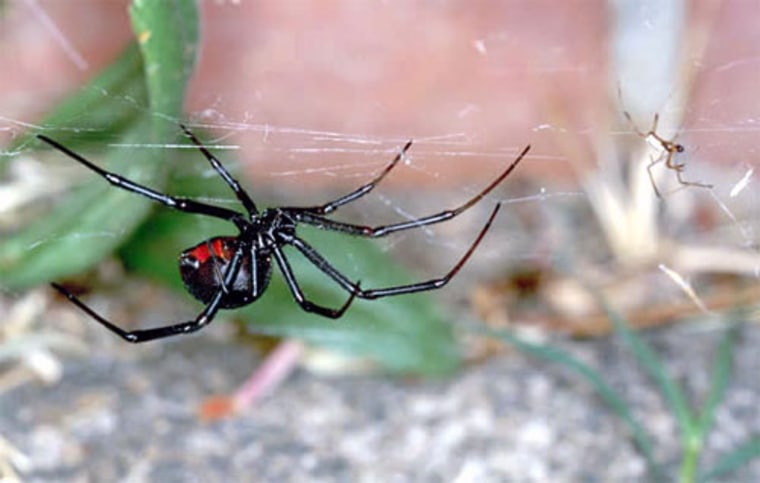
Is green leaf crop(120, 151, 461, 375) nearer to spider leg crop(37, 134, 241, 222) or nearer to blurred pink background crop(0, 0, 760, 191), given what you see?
spider leg crop(37, 134, 241, 222)

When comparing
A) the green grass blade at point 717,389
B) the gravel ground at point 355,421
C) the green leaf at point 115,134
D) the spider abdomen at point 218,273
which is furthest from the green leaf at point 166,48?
the green grass blade at point 717,389

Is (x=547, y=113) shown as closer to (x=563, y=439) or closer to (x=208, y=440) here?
(x=563, y=439)

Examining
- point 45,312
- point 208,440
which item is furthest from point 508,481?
point 45,312

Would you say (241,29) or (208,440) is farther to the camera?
(241,29)

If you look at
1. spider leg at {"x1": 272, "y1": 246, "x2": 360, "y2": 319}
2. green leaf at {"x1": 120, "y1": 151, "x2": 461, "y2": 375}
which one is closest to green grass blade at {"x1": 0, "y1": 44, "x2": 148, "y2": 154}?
green leaf at {"x1": 120, "y1": 151, "x2": 461, "y2": 375}

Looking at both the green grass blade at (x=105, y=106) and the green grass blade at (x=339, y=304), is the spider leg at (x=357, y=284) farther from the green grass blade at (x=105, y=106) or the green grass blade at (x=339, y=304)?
the green grass blade at (x=105, y=106)
